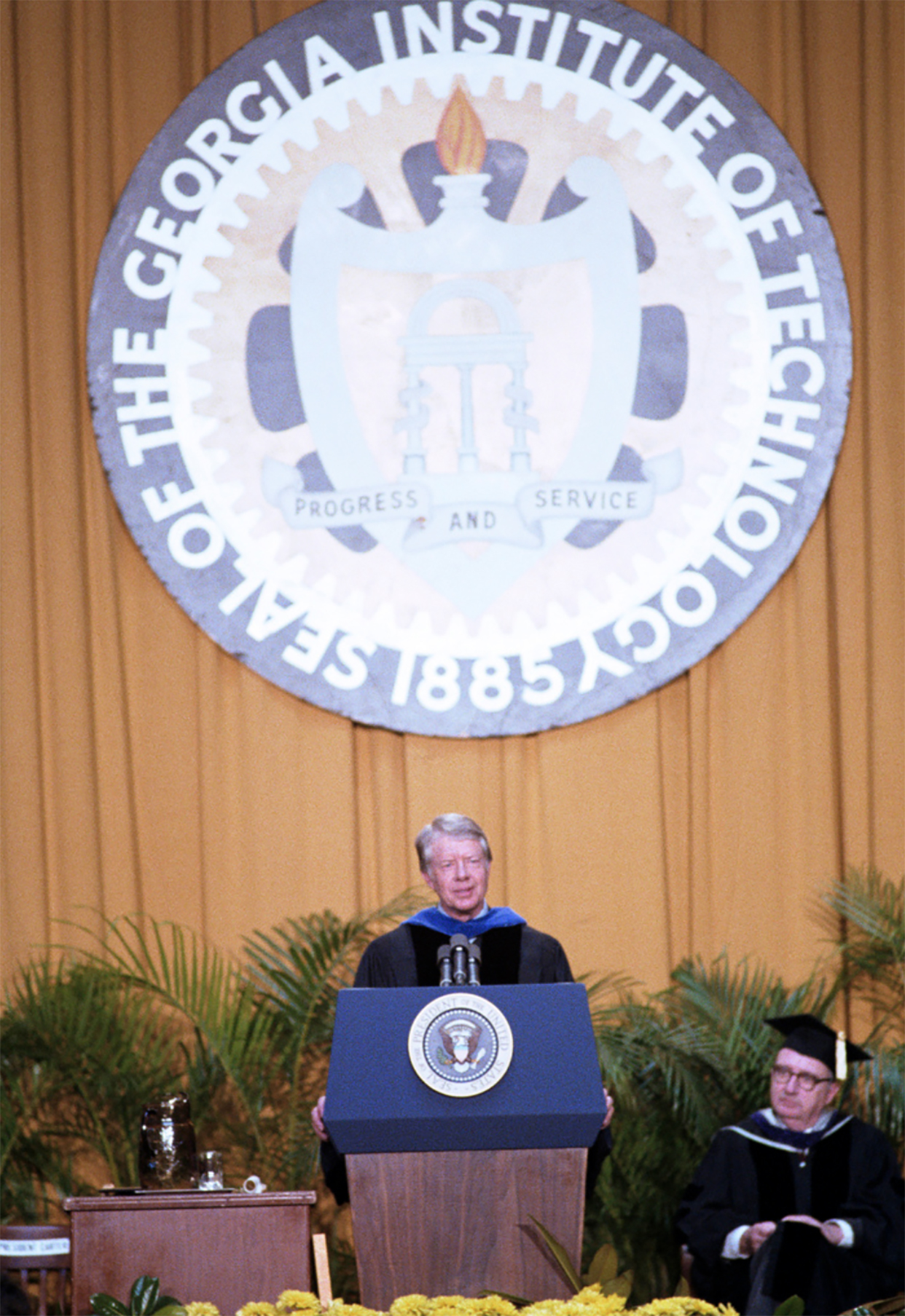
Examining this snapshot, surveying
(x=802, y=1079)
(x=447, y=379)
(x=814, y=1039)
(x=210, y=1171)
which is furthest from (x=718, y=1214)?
(x=447, y=379)

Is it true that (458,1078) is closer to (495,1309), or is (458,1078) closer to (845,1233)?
(495,1309)

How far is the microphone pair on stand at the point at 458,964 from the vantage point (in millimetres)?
3029

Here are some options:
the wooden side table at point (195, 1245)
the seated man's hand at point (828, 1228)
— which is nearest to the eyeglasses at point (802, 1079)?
the seated man's hand at point (828, 1228)

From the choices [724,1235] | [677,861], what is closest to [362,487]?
[677,861]

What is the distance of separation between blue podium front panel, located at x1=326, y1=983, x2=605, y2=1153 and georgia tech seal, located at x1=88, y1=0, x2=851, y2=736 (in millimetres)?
2056

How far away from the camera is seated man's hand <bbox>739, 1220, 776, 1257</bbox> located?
160 inches

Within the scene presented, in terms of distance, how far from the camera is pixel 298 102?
16.7 ft

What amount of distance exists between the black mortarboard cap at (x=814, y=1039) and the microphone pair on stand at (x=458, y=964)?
1470 mm

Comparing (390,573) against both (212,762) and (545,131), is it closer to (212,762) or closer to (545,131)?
(212,762)

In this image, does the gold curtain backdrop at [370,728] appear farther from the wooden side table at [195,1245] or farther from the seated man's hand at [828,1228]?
the wooden side table at [195,1245]

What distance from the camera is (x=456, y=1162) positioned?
9.50 ft

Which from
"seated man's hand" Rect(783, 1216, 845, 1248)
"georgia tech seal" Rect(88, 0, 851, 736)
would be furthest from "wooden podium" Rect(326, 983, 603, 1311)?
"georgia tech seal" Rect(88, 0, 851, 736)

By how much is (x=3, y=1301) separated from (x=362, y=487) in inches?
119

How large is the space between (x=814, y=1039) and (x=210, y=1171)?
160 cm
